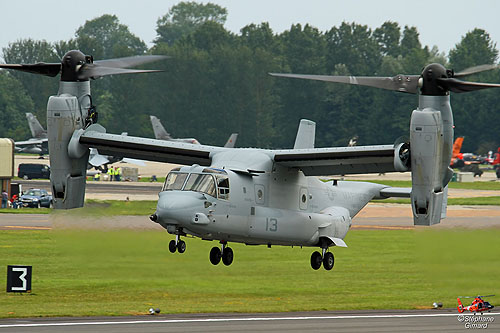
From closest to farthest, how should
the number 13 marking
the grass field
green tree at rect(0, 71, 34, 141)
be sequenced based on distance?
the number 13 marking, the grass field, green tree at rect(0, 71, 34, 141)

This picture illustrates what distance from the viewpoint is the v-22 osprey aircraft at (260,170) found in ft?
111

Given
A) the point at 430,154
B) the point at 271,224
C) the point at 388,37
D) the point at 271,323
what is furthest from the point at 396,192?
the point at 388,37

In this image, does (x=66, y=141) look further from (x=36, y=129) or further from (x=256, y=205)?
(x=36, y=129)

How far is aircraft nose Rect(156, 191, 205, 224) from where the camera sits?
33.7 m

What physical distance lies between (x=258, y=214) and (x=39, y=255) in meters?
39.6

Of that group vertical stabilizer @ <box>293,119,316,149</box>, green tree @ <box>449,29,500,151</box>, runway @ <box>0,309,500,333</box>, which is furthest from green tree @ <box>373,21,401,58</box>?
vertical stabilizer @ <box>293,119,316,149</box>

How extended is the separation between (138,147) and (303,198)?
7481 millimetres

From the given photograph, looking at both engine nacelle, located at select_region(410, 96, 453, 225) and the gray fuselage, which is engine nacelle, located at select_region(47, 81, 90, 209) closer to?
the gray fuselage

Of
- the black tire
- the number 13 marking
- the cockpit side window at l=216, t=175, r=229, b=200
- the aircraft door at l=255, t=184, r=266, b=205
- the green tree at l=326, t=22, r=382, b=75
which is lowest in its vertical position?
the black tire

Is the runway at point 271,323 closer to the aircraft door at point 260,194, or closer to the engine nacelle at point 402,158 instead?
the aircraft door at point 260,194

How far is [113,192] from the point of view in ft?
320

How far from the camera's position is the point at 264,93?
496 feet

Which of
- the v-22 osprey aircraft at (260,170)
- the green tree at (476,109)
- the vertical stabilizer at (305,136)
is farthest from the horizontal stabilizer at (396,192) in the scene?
the green tree at (476,109)

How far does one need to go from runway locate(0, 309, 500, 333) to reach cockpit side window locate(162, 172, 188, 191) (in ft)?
62.1
